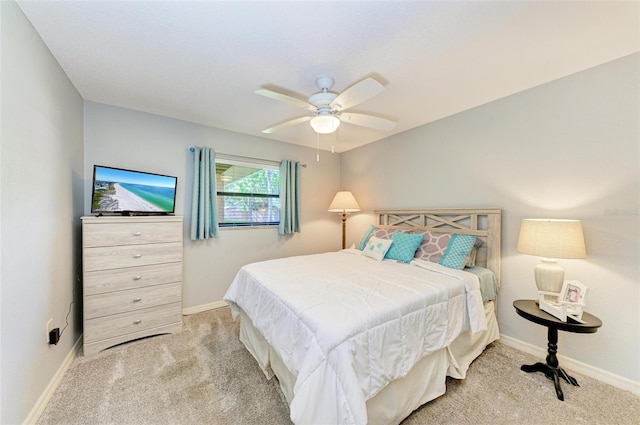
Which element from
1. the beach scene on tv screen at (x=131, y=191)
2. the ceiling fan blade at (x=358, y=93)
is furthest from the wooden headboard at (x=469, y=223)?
the beach scene on tv screen at (x=131, y=191)

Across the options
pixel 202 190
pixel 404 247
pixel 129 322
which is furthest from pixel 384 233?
pixel 129 322

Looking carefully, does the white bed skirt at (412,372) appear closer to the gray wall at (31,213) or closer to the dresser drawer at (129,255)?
the dresser drawer at (129,255)

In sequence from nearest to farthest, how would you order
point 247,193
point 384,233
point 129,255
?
point 129,255 < point 384,233 < point 247,193

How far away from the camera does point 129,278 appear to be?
2.34 metres

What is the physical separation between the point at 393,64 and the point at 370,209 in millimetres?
2402

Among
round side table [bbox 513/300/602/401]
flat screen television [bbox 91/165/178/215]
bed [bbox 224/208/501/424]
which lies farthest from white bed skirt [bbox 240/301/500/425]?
flat screen television [bbox 91/165/178/215]

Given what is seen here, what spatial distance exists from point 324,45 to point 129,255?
2549 millimetres

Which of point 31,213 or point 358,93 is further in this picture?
point 358,93

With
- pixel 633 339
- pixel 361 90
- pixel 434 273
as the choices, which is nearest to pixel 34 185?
pixel 361 90

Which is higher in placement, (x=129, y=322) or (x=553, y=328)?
(x=553, y=328)

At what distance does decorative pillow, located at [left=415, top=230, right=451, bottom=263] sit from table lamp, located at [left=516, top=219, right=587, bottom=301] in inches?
27.1

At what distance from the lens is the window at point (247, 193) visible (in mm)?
3404

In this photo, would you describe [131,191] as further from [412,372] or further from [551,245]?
[551,245]

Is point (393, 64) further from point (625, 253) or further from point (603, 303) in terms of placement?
point (603, 303)
